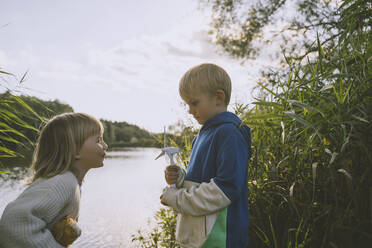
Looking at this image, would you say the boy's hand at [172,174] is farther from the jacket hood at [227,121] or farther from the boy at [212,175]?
the jacket hood at [227,121]

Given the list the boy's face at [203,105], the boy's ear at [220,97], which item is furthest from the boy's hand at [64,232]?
the boy's ear at [220,97]

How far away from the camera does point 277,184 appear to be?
1.85 metres

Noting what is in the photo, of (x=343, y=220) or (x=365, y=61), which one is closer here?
(x=343, y=220)

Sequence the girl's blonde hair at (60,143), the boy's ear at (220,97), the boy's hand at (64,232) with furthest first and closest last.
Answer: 1. the boy's ear at (220,97)
2. the girl's blonde hair at (60,143)
3. the boy's hand at (64,232)

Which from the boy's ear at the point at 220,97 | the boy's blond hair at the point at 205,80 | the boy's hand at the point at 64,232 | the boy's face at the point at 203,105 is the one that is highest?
the boy's blond hair at the point at 205,80

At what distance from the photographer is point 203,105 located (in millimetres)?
1302

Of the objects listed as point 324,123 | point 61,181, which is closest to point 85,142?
point 61,181

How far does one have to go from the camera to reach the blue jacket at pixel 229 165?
112 centimetres

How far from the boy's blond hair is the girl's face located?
454 millimetres

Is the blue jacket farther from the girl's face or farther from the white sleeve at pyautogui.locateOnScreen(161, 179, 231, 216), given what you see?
the girl's face

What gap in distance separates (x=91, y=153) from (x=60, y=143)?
138 mm

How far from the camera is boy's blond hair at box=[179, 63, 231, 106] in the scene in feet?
4.23

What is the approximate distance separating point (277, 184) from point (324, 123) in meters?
0.56

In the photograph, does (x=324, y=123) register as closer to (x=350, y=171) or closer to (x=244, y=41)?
(x=350, y=171)
